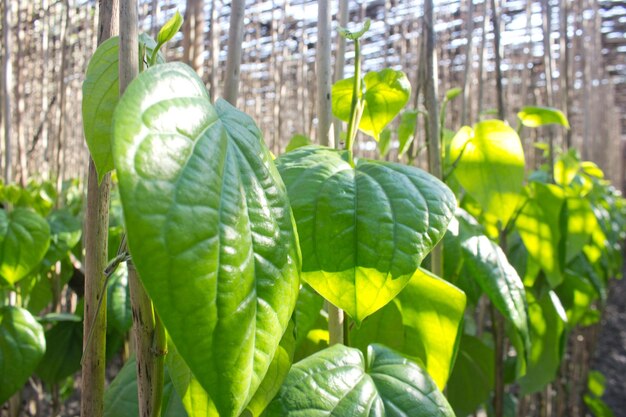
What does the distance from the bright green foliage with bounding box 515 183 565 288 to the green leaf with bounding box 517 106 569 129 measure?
3.9 inches

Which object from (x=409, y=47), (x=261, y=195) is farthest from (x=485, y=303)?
(x=409, y=47)

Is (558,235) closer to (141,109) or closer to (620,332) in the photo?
(141,109)

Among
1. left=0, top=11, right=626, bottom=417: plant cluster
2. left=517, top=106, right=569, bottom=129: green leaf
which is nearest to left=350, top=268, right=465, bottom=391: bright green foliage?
left=0, top=11, right=626, bottom=417: plant cluster

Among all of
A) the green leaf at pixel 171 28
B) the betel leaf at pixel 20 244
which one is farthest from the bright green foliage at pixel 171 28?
the betel leaf at pixel 20 244

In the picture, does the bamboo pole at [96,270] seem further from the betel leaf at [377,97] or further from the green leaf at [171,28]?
the betel leaf at [377,97]

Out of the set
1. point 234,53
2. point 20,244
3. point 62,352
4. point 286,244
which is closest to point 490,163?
point 234,53

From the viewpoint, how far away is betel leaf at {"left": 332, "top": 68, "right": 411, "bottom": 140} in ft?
1.70

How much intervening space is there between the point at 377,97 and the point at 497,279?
0.20 metres

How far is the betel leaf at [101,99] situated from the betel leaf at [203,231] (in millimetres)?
87

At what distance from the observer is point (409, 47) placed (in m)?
3.55

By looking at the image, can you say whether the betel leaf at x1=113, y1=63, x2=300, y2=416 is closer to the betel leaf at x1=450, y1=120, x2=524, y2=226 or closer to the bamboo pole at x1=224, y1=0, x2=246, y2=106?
the bamboo pole at x1=224, y1=0, x2=246, y2=106

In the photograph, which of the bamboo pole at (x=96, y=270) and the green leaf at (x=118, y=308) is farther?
the green leaf at (x=118, y=308)

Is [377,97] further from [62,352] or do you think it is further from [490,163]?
[62,352]

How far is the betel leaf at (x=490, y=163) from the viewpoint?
641mm
